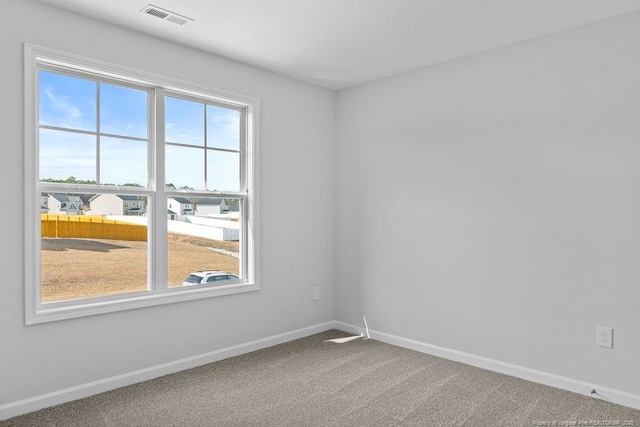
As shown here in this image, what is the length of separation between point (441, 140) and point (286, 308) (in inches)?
82.1

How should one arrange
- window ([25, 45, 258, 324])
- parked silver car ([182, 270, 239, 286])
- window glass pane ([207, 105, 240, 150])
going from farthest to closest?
window glass pane ([207, 105, 240, 150]), parked silver car ([182, 270, 239, 286]), window ([25, 45, 258, 324])

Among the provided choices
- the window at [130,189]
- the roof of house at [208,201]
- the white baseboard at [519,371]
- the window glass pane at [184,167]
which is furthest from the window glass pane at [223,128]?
the white baseboard at [519,371]

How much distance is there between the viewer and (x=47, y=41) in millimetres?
2664

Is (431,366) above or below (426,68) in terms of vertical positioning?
below

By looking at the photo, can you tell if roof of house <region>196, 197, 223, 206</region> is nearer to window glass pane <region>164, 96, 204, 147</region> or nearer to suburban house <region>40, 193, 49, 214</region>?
window glass pane <region>164, 96, 204, 147</region>

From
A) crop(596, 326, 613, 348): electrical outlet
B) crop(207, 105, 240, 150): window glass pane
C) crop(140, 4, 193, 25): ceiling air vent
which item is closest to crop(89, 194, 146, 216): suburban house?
crop(207, 105, 240, 150): window glass pane

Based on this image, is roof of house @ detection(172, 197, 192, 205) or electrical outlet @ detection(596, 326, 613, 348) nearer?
electrical outlet @ detection(596, 326, 613, 348)

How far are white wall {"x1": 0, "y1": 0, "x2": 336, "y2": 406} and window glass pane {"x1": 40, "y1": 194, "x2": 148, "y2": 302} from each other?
21cm

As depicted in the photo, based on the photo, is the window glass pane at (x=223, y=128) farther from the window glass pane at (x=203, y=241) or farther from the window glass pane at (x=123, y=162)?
the window glass pane at (x=123, y=162)

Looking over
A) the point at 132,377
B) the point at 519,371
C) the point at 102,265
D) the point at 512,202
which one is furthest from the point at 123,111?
the point at 519,371

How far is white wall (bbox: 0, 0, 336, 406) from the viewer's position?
8.37ft

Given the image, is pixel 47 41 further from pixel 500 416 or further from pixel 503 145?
pixel 500 416

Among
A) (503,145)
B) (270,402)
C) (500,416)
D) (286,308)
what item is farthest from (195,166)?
(500,416)

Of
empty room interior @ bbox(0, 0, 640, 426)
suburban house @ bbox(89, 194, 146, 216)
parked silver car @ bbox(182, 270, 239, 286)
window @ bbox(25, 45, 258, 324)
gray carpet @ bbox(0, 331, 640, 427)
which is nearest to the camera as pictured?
gray carpet @ bbox(0, 331, 640, 427)
